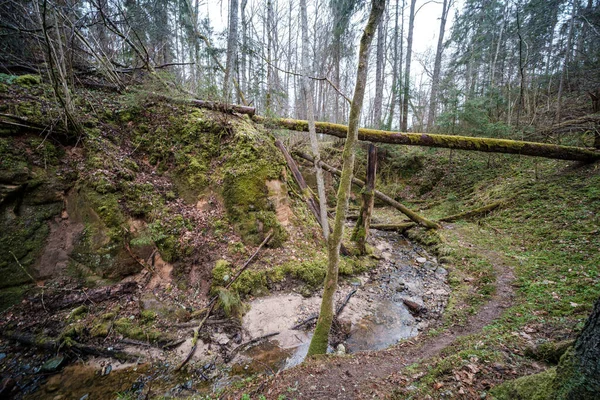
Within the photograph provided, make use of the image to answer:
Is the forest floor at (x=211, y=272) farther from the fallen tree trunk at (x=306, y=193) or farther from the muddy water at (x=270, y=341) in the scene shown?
the fallen tree trunk at (x=306, y=193)

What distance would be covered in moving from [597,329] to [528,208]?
868cm

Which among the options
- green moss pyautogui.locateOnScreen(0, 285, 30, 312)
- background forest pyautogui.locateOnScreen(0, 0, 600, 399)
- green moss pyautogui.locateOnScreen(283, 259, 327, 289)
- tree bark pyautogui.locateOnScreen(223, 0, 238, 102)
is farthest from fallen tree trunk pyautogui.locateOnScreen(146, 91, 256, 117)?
green moss pyautogui.locateOnScreen(0, 285, 30, 312)

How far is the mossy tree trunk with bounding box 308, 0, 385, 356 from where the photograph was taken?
9.01ft

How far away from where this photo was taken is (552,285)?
4180mm

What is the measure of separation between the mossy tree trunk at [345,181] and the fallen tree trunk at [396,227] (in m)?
6.95

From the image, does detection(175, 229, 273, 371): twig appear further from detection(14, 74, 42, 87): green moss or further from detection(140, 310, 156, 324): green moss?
detection(14, 74, 42, 87): green moss

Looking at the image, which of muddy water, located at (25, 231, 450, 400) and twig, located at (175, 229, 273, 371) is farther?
twig, located at (175, 229, 273, 371)

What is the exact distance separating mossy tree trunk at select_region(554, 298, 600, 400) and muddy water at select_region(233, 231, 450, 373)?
9.78 feet

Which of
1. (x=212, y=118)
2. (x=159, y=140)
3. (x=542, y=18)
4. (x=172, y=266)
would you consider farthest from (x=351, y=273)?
(x=542, y=18)

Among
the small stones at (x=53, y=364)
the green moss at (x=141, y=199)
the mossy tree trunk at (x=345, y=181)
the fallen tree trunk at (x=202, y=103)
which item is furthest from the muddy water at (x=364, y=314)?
the fallen tree trunk at (x=202, y=103)

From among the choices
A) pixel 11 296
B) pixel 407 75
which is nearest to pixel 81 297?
pixel 11 296

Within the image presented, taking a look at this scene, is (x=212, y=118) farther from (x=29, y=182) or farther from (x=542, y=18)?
(x=542, y=18)

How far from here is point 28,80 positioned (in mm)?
5941

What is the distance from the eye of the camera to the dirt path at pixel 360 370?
259cm
